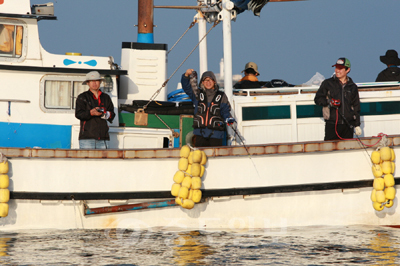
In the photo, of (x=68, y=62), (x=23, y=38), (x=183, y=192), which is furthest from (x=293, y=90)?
(x=23, y=38)

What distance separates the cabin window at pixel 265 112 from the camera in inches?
393

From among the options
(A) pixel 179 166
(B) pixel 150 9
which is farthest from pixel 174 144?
(B) pixel 150 9

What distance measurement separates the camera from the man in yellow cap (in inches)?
426

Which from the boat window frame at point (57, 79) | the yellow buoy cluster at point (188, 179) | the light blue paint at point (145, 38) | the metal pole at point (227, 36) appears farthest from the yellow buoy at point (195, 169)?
the light blue paint at point (145, 38)

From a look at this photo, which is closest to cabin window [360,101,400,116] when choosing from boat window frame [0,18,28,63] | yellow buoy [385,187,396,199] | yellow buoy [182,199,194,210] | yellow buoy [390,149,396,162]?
yellow buoy [390,149,396,162]

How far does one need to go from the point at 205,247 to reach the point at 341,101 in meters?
3.14

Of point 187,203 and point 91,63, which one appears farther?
point 91,63

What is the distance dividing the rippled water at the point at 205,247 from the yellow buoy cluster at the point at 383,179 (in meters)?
0.41

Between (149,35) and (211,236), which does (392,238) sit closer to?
(211,236)

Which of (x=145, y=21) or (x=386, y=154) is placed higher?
(x=145, y=21)

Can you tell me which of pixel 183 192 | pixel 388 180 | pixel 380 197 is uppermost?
pixel 388 180

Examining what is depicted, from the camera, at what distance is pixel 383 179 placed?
877 cm

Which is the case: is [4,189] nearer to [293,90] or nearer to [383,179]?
[293,90]

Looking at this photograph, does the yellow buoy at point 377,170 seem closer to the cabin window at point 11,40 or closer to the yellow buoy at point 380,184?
the yellow buoy at point 380,184
